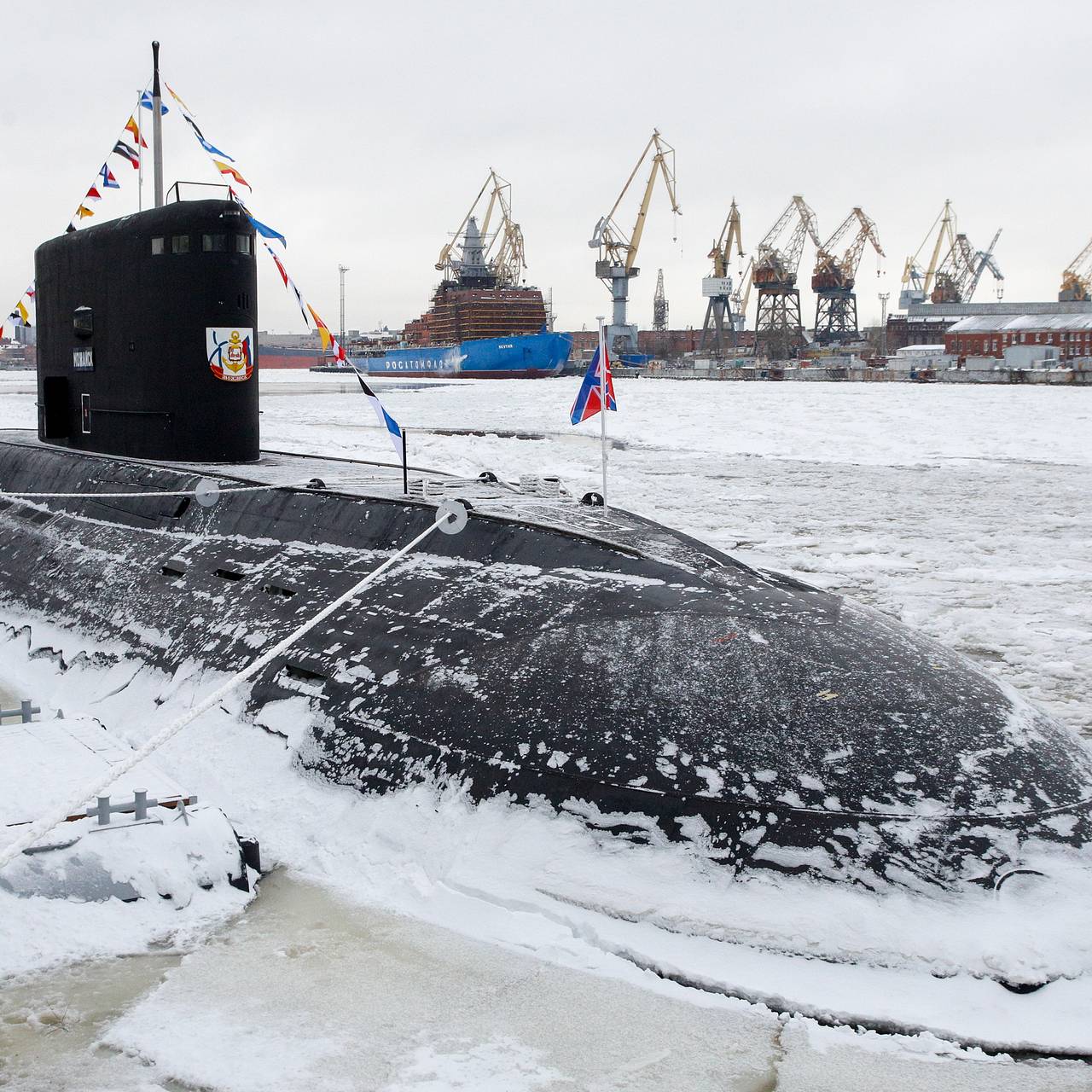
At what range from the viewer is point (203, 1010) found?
4266mm

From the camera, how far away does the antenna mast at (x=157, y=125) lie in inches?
432

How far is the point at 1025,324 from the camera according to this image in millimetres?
90438

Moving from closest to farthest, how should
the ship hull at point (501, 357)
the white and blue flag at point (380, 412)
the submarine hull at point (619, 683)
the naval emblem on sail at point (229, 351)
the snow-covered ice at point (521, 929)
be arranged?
the snow-covered ice at point (521, 929) → the submarine hull at point (619, 683) → the white and blue flag at point (380, 412) → the naval emblem on sail at point (229, 351) → the ship hull at point (501, 357)

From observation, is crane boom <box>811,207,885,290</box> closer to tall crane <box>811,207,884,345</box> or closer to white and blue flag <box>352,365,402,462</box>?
tall crane <box>811,207,884,345</box>

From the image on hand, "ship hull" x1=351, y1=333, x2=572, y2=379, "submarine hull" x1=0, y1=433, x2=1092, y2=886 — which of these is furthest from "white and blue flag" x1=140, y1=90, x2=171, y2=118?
"ship hull" x1=351, y1=333, x2=572, y2=379

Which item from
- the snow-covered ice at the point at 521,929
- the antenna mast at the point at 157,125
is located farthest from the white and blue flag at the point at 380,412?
the antenna mast at the point at 157,125

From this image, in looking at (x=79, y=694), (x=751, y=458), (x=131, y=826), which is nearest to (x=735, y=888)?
(x=131, y=826)

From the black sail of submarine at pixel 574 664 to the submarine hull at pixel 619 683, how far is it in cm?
1

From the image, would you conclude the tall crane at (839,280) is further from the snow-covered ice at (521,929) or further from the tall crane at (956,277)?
the snow-covered ice at (521,929)

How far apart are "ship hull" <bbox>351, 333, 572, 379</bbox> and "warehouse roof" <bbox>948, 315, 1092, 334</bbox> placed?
32605 mm

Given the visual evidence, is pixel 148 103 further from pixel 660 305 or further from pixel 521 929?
pixel 660 305

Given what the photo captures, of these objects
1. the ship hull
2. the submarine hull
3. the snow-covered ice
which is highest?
the ship hull

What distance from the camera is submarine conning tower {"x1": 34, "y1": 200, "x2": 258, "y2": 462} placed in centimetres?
960

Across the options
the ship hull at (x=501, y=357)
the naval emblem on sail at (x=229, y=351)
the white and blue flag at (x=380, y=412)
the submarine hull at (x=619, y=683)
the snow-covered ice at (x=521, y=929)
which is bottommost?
the snow-covered ice at (x=521, y=929)
